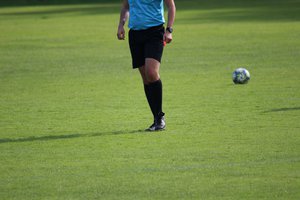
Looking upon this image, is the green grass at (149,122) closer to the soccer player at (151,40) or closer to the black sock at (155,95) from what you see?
the black sock at (155,95)

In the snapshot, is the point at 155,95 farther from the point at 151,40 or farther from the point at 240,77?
the point at 240,77

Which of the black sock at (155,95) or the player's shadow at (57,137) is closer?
the player's shadow at (57,137)

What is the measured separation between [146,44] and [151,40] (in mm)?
78

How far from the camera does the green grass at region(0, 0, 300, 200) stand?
27.8 ft

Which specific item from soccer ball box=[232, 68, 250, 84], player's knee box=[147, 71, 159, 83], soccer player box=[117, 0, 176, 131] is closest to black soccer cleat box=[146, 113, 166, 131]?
soccer player box=[117, 0, 176, 131]

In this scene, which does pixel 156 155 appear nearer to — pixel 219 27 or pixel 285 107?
pixel 285 107

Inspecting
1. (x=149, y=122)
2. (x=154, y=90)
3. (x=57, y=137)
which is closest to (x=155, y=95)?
(x=154, y=90)

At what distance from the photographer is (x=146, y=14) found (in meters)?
11.4

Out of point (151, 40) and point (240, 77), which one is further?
point (240, 77)

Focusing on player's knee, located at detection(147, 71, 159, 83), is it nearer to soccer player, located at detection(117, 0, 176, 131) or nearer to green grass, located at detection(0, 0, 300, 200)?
soccer player, located at detection(117, 0, 176, 131)

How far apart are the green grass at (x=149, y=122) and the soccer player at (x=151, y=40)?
1.51 ft

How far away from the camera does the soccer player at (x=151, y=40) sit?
37.4ft

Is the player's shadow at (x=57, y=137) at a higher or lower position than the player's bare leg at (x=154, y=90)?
lower

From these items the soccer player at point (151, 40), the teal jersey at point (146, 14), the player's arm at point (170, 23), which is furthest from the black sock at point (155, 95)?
the teal jersey at point (146, 14)
